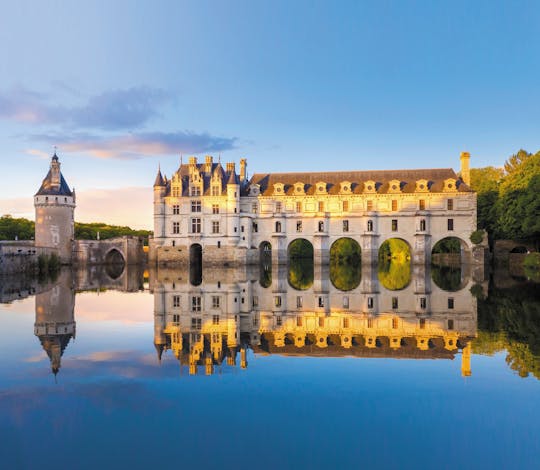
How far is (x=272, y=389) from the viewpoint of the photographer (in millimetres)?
9320

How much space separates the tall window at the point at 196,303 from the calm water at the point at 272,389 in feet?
3.61

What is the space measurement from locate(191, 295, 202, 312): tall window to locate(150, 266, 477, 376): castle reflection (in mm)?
49

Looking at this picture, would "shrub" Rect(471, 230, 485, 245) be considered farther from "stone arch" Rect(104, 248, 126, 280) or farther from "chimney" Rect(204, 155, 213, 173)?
"stone arch" Rect(104, 248, 126, 280)

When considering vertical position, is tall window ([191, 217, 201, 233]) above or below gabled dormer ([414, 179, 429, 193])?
below

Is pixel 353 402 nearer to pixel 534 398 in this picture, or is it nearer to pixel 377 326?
pixel 534 398

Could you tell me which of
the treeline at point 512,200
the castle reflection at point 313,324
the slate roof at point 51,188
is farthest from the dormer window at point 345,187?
the slate roof at point 51,188

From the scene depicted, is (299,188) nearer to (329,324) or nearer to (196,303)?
(196,303)

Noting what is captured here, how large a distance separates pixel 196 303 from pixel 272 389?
13.0 metres

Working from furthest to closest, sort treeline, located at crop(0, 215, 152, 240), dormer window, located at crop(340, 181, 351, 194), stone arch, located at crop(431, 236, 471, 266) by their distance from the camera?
treeline, located at crop(0, 215, 152, 240)
stone arch, located at crop(431, 236, 471, 266)
dormer window, located at crop(340, 181, 351, 194)

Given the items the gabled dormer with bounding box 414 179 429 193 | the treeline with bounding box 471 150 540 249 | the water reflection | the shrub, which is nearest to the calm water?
the water reflection

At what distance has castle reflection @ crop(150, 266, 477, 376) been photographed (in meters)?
12.3

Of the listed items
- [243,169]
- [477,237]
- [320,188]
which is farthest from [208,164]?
[477,237]

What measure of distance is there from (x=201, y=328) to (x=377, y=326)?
5494 millimetres

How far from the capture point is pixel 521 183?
49.1 meters
